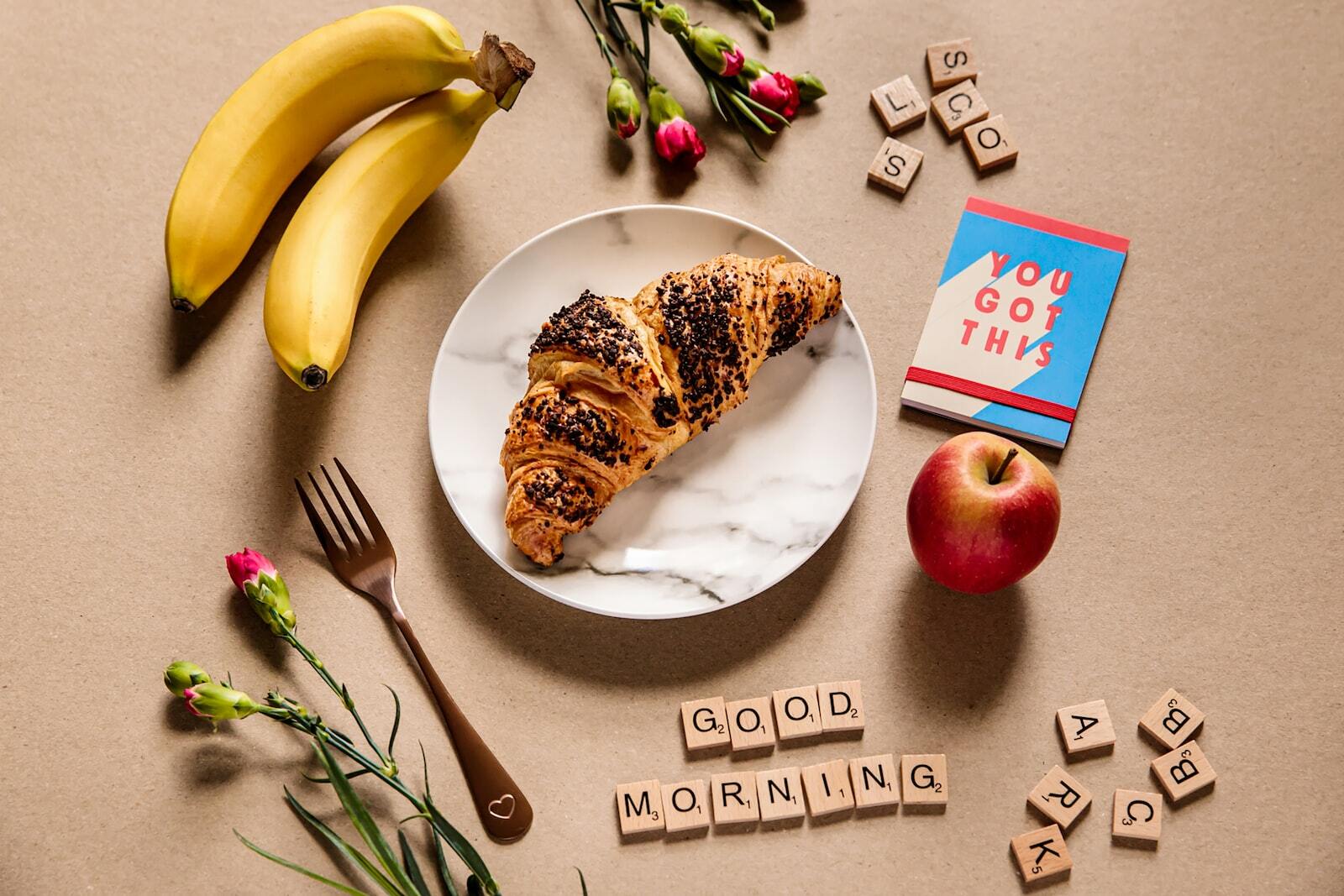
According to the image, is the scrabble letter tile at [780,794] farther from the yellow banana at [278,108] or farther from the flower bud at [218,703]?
the yellow banana at [278,108]

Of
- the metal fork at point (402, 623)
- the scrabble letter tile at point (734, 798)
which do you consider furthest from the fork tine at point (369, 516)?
the scrabble letter tile at point (734, 798)

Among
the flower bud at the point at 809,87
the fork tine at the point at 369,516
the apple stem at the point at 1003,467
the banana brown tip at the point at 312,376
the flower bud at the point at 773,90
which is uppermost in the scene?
the flower bud at the point at 809,87

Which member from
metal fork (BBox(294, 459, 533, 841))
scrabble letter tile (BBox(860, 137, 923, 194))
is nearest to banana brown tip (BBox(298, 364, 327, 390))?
metal fork (BBox(294, 459, 533, 841))

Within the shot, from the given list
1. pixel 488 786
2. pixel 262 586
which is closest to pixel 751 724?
pixel 488 786

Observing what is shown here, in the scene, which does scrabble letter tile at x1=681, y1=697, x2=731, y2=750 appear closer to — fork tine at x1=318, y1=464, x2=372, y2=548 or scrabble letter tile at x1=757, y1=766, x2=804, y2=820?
scrabble letter tile at x1=757, y1=766, x2=804, y2=820

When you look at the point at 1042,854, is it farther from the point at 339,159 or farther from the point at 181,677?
the point at 339,159

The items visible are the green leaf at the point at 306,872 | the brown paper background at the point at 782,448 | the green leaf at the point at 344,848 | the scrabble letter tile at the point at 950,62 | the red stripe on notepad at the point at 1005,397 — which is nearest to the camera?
the green leaf at the point at 306,872
